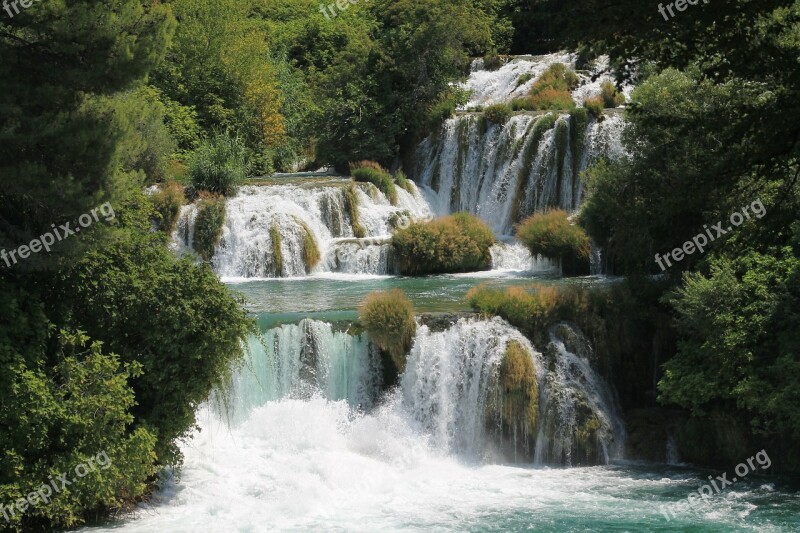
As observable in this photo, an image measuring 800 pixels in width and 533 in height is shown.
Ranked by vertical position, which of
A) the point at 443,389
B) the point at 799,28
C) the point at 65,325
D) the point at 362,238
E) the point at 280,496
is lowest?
the point at 280,496

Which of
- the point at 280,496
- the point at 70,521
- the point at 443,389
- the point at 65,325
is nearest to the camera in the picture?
the point at 70,521

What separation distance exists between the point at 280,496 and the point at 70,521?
9.29 feet

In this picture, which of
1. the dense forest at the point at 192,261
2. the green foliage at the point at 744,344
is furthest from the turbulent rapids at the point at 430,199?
the green foliage at the point at 744,344

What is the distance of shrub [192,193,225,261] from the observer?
79.7 feet

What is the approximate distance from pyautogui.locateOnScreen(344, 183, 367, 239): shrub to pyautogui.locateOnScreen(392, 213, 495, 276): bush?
1750 millimetres

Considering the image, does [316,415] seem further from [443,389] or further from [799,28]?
[799,28]

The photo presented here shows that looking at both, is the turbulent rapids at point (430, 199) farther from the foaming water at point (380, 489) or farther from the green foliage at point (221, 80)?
the foaming water at point (380, 489)

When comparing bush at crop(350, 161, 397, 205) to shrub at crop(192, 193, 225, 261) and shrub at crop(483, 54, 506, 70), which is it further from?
shrub at crop(483, 54, 506, 70)

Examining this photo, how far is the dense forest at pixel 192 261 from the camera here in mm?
9281

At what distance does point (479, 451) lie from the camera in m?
15.8

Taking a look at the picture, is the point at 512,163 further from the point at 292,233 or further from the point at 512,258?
the point at 292,233

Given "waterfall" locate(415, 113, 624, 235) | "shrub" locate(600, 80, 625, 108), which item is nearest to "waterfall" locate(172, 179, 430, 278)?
"waterfall" locate(415, 113, 624, 235)

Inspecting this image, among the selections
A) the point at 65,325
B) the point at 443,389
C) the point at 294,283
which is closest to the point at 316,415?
the point at 443,389

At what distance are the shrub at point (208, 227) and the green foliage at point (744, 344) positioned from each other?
474 inches
